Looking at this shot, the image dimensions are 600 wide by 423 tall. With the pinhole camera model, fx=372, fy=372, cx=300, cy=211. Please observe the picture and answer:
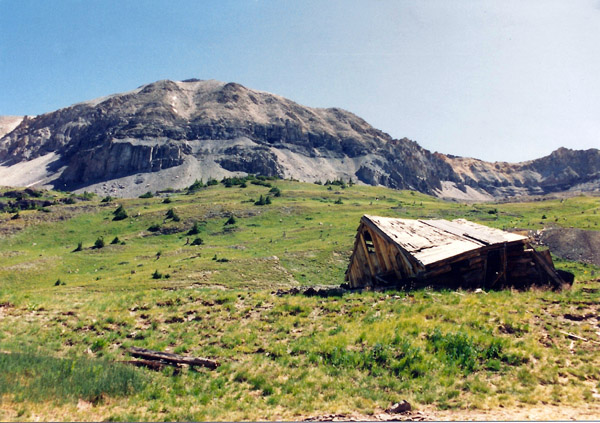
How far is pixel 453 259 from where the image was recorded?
16453 millimetres

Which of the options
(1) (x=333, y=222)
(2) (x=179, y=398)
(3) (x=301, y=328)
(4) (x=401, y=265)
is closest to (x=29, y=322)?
(2) (x=179, y=398)

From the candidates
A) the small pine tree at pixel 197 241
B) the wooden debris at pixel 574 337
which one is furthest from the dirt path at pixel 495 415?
the small pine tree at pixel 197 241

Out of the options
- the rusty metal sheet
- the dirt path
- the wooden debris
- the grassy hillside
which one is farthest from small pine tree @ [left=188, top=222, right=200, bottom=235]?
the dirt path

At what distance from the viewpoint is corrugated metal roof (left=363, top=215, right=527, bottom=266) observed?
1664 centimetres

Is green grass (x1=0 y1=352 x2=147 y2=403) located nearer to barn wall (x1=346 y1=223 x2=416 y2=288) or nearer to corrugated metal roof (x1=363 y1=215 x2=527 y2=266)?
corrugated metal roof (x1=363 y1=215 x2=527 y2=266)

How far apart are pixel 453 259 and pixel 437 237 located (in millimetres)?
2500

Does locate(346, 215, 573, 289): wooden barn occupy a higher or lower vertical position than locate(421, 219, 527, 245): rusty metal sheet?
lower

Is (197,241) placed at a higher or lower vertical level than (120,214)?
lower

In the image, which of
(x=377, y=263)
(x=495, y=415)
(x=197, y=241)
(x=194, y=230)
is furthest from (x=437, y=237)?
(x=194, y=230)

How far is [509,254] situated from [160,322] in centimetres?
1617

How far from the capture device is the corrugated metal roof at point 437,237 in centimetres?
1664

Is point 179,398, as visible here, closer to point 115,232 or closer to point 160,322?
point 160,322

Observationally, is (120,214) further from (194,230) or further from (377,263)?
(377,263)

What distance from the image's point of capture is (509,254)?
18.2 m
